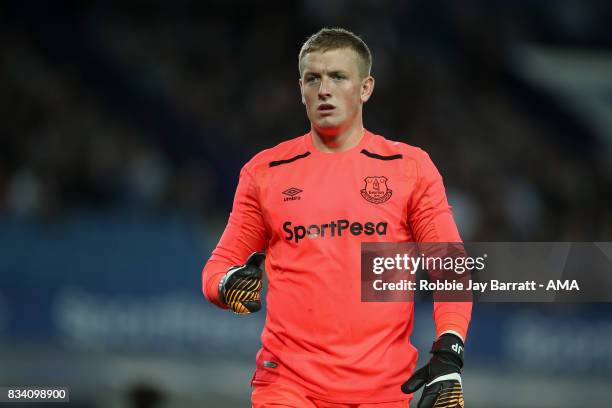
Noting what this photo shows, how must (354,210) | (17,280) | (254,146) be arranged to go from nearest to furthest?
(354,210), (17,280), (254,146)

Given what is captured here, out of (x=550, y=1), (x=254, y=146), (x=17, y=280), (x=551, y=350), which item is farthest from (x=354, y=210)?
(x=550, y=1)

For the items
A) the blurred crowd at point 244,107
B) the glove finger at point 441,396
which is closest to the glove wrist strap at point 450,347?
the glove finger at point 441,396

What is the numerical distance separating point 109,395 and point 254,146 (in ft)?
9.91

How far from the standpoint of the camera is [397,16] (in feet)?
42.3

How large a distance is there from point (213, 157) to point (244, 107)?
3.77ft

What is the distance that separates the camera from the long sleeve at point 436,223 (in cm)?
416

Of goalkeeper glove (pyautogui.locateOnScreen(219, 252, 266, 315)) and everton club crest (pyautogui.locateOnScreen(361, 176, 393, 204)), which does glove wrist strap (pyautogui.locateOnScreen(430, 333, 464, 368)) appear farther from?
goalkeeper glove (pyautogui.locateOnScreen(219, 252, 266, 315))

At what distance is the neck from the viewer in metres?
4.48

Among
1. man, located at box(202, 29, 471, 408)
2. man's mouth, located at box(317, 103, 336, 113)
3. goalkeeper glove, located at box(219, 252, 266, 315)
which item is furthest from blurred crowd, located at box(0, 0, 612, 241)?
goalkeeper glove, located at box(219, 252, 266, 315)

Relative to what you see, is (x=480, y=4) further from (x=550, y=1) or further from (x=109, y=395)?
(x=109, y=395)

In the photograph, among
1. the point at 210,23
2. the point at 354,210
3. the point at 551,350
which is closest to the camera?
the point at 354,210

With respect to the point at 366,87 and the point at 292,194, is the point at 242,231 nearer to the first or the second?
the point at 292,194

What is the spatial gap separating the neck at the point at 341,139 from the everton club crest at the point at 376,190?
0.23 m

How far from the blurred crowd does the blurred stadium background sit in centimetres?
3
